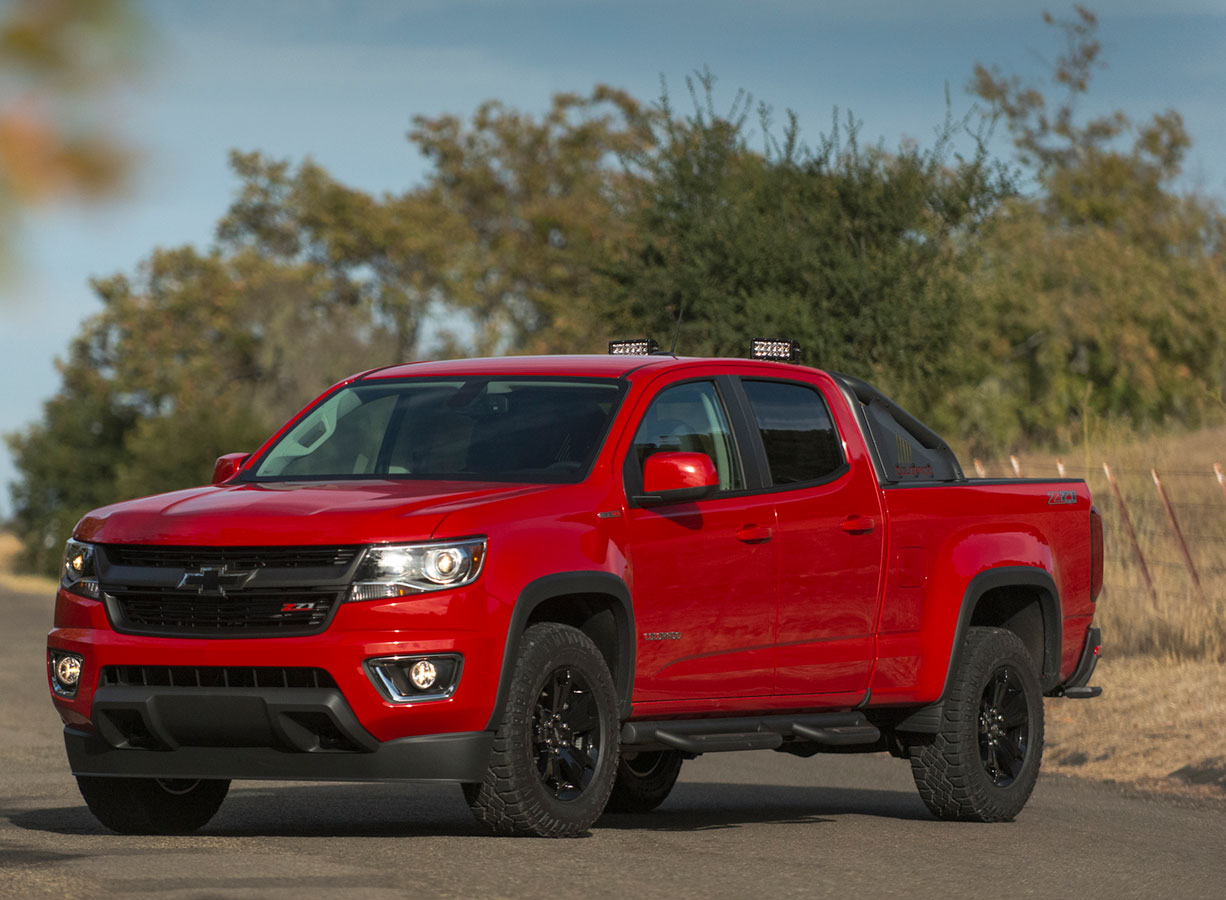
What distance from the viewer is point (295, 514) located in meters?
7.74

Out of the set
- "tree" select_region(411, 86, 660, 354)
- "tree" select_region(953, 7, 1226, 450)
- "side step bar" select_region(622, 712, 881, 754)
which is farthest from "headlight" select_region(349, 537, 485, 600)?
"tree" select_region(411, 86, 660, 354)

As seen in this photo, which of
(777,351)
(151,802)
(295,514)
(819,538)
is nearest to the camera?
(295,514)

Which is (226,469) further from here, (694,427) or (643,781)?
(643,781)

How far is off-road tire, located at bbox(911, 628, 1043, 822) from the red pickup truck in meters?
0.02

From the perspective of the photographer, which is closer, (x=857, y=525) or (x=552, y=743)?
(x=552, y=743)

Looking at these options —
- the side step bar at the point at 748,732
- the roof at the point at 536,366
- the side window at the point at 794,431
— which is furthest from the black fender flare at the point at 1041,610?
the roof at the point at 536,366

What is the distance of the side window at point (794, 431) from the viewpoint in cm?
934

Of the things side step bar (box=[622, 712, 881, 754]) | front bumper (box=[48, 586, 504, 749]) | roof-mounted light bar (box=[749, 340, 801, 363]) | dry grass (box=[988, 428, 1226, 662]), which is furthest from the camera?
dry grass (box=[988, 428, 1226, 662])

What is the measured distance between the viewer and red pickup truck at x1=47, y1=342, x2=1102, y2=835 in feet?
24.7

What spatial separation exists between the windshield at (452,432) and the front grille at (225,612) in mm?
1182

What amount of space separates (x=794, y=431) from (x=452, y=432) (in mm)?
1640

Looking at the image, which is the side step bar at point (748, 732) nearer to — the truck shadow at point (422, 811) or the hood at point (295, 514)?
the truck shadow at point (422, 811)

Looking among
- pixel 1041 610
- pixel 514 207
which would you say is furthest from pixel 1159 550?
pixel 514 207

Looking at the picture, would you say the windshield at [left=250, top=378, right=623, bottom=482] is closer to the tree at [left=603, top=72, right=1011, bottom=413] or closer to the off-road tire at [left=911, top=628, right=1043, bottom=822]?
the off-road tire at [left=911, top=628, right=1043, bottom=822]
